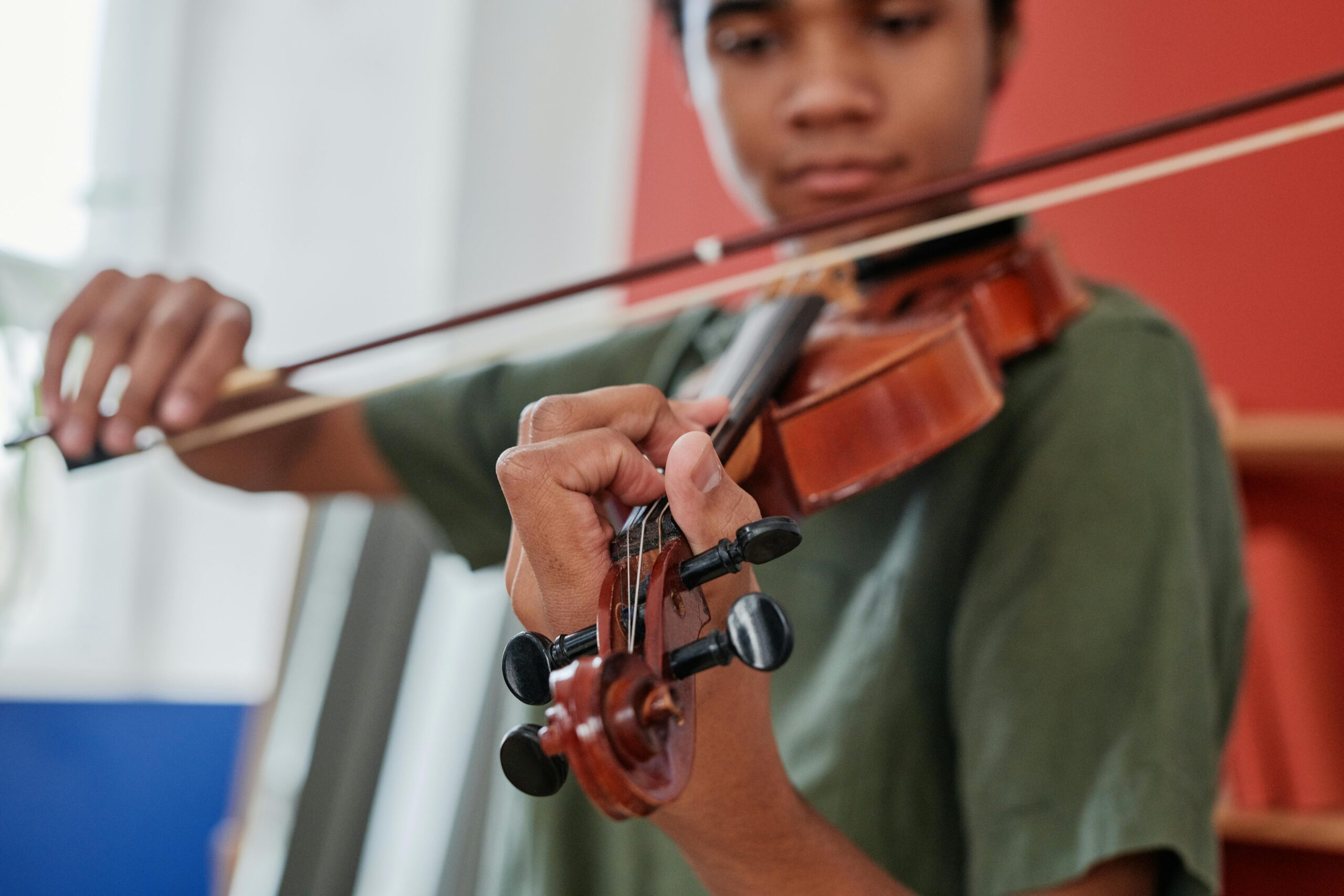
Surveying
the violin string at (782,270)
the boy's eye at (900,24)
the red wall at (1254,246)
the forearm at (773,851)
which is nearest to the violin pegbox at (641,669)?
the forearm at (773,851)

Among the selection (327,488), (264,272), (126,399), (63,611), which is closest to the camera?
(126,399)

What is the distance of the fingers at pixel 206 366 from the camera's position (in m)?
0.64

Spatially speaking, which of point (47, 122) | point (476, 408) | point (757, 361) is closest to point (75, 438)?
point (476, 408)

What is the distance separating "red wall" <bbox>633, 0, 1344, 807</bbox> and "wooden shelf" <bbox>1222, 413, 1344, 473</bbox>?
0.27ft

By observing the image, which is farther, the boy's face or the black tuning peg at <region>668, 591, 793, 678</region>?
the boy's face

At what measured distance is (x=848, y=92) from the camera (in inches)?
25.7

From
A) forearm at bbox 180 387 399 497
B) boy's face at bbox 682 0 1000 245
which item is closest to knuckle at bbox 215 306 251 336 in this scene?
forearm at bbox 180 387 399 497

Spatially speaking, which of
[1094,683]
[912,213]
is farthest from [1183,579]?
[912,213]

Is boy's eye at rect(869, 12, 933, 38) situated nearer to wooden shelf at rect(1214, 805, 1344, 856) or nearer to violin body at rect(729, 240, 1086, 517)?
violin body at rect(729, 240, 1086, 517)

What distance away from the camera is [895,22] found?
2.15 feet

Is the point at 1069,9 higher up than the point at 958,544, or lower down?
higher up

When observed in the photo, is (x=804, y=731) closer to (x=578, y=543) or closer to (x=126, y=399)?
(x=578, y=543)

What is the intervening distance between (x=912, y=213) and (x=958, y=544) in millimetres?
236

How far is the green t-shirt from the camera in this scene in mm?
475
